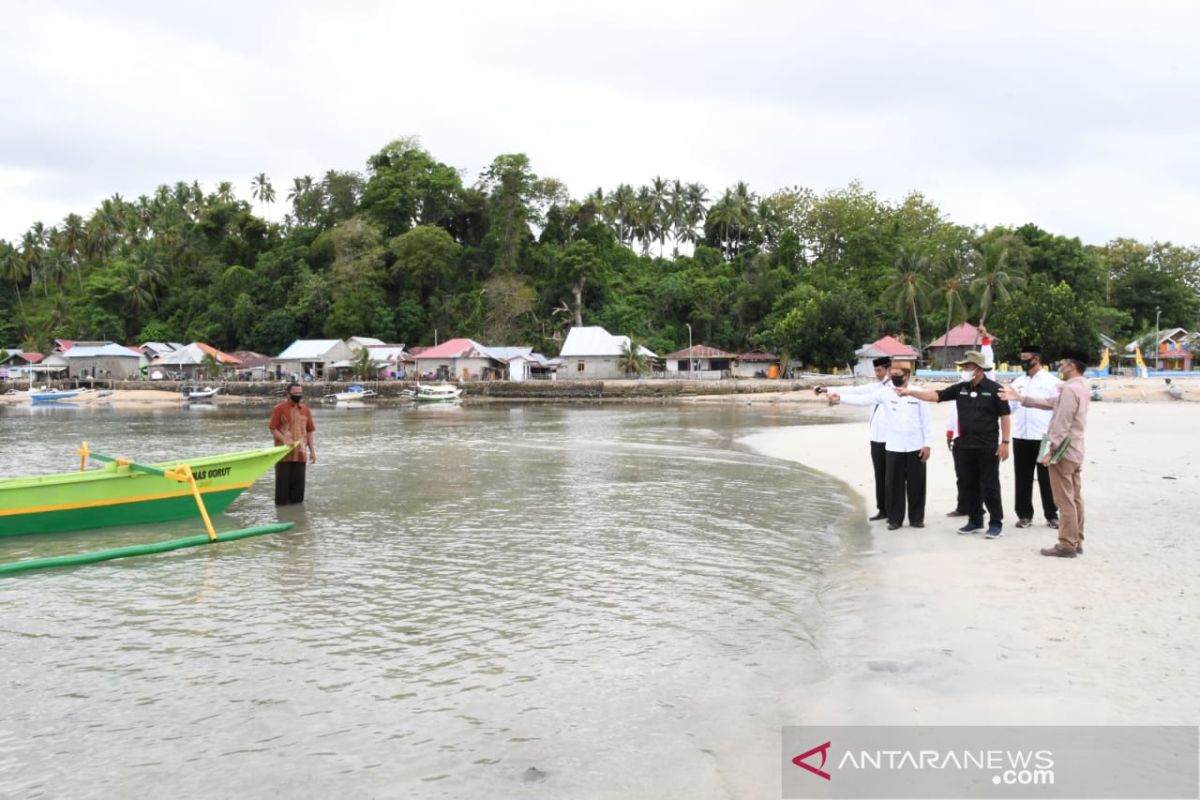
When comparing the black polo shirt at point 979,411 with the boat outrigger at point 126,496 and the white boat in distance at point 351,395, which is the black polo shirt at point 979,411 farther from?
the white boat in distance at point 351,395

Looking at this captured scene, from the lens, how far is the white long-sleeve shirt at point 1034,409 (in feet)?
28.4

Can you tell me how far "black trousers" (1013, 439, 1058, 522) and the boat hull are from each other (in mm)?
10384

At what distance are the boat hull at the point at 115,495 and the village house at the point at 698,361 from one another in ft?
181

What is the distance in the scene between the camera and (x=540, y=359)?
230 feet

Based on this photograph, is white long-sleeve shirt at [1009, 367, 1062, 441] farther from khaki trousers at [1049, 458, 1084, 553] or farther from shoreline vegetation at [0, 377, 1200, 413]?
shoreline vegetation at [0, 377, 1200, 413]

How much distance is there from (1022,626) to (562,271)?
68.3 meters

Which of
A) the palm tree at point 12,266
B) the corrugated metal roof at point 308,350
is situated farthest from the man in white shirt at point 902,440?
the palm tree at point 12,266

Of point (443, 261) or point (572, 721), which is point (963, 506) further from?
point (443, 261)

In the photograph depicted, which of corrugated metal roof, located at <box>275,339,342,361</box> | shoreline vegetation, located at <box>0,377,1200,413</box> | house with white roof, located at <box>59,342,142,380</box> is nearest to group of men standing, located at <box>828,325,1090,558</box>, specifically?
shoreline vegetation, located at <box>0,377,1200,413</box>

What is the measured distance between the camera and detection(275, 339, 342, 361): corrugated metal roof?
72250mm

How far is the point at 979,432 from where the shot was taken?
352 inches

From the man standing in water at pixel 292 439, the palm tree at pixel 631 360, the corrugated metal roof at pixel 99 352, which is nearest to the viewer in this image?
the man standing in water at pixel 292 439

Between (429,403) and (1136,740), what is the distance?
189 feet

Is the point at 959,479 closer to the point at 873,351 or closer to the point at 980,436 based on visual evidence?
the point at 980,436
